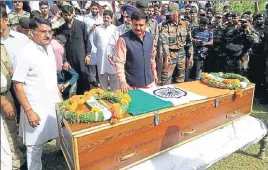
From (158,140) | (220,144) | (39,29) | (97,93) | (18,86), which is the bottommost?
(220,144)

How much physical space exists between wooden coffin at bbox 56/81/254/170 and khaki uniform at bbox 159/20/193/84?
1.75m

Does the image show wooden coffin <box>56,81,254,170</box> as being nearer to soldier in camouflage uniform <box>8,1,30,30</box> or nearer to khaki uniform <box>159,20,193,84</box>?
khaki uniform <box>159,20,193,84</box>

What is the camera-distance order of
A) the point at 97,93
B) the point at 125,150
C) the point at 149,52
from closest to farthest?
the point at 125,150
the point at 97,93
the point at 149,52

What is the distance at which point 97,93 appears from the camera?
272cm

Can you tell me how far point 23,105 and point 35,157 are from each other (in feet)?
2.05

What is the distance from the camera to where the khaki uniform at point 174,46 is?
16.1 feet

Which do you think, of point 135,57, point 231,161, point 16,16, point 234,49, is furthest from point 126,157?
point 234,49

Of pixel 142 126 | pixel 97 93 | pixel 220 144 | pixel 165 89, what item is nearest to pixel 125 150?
pixel 142 126

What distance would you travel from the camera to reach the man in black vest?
3019mm

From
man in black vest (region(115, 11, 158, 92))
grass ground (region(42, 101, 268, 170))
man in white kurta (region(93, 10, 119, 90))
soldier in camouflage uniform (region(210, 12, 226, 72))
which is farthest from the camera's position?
soldier in camouflage uniform (region(210, 12, 226, 72))

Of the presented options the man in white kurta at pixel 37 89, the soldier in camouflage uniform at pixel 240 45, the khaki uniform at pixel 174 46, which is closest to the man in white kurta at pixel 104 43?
the khaki uniform at pixel 174 46

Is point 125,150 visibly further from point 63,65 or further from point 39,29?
point 63,65

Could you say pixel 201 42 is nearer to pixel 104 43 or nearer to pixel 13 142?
pixel 104 43

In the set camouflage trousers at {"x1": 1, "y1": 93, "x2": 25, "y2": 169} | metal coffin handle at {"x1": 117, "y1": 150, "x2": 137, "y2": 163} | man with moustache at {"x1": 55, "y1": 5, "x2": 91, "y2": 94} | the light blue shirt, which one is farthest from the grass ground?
man with moustache at {"x1": 55, "y1": 5, "x2": 91, "y2": 94}
